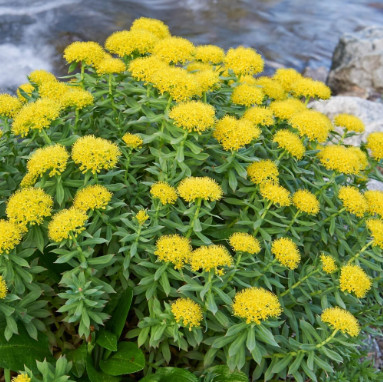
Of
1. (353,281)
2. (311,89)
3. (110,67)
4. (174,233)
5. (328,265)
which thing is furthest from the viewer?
(311,89)

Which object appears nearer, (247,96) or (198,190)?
(198,190)

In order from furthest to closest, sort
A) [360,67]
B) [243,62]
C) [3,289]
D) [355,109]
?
[360,67] → [355,109] → [243,62] → [3,289]

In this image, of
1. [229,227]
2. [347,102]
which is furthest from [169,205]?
[347,102]

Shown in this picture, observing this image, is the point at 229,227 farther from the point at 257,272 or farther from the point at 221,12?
the point at 221,12

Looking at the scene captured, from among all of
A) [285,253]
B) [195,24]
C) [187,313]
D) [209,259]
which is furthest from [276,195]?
[195,24]

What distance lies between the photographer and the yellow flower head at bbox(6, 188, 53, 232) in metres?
2.73

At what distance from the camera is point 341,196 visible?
327 cm

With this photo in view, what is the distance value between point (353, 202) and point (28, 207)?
2.25 metres

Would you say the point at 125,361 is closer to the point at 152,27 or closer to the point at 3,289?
the point at 3,289

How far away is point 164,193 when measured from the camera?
2.95m

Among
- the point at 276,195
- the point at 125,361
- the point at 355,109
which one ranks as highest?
the point at 276,195

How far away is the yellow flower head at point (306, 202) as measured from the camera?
3154mm

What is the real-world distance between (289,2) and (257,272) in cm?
1336

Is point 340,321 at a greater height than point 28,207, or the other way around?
point 28,207
